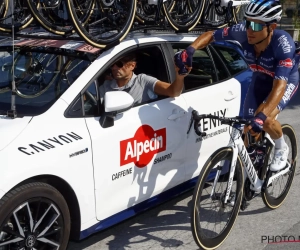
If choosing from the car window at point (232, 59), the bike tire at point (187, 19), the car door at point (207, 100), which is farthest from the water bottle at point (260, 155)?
the bike tire at point (187, 19)

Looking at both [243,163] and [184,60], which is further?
[243,163]

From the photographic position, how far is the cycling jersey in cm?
Result: 461

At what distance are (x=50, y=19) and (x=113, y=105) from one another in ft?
5.20

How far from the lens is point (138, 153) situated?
4.43 meters

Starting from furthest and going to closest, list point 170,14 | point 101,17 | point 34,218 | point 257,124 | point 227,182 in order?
point 170,14 → point 101,17 → point 227,182 → point 257,124 → point 34,218

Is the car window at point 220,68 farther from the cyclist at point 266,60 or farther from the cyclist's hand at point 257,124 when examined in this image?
the cyclist's hand at point 257,124

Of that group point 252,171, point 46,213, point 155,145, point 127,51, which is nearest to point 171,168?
point 155,145

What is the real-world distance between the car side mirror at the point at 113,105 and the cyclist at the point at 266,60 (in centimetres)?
70

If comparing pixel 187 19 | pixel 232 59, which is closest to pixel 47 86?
pixel 187 19

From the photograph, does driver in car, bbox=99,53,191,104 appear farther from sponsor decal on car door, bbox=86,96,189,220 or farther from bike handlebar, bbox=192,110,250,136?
bike handlebar, bbox=192,110,250,136

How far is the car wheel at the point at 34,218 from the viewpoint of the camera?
3498 millimetres

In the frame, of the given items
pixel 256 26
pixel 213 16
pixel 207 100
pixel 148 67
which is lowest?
pixel 207 100

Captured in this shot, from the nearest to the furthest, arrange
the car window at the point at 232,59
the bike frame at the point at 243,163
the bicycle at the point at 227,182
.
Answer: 1. the bicycle at the point at 227,182
2. the bike frame at the point at 243,163
3. the car window at the point at 232,59

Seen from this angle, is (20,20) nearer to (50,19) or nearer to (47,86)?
(50,19)
